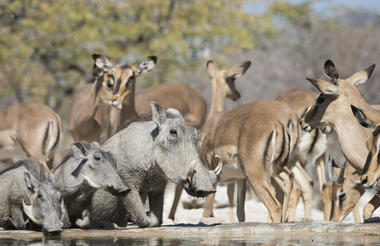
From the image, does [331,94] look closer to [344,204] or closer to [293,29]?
[344,204]

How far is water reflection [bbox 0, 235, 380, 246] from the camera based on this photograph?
19.2 feet

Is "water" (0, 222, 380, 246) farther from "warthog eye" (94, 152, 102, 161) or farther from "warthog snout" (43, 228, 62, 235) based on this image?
"warthog eye" (94, 152, 102, 161)

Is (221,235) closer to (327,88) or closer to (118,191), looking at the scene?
(118,191)

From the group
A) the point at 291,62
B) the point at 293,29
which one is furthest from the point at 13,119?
the point at 293,29

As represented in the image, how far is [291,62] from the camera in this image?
2814 cm

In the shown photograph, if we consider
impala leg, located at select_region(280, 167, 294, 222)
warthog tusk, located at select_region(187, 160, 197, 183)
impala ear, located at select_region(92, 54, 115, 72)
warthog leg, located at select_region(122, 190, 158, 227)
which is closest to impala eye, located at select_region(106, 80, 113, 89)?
impala ear, located at select_region(92, 54, 115, 72)

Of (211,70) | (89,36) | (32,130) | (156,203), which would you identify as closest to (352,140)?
(156,203)

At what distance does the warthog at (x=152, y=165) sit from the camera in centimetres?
630

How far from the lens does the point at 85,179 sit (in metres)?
6.79

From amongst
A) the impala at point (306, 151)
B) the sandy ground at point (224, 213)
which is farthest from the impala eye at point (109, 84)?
the impala at point (306, 151)

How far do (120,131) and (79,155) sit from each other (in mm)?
522

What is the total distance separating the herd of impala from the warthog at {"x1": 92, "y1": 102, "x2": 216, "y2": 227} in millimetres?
158

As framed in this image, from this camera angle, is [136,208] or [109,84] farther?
[109,84]

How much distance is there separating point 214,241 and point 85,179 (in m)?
1.47
